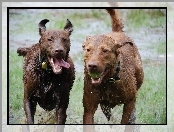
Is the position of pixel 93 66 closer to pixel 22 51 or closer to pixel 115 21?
pixel 115 21

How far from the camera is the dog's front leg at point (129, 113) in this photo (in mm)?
6383

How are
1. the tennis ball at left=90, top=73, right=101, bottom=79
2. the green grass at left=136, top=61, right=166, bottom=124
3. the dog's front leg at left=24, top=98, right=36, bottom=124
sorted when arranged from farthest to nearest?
1. the green grass at left=136, top=61, right=166, bottom=124
2. the dog's front leg at left=24, top=98, right=36, bottom=124
3. the tennis ball at left=90, top=73, right=101, bottom=79

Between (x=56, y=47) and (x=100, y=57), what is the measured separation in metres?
0.55

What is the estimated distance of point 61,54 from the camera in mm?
6094

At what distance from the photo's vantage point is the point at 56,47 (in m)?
6.08

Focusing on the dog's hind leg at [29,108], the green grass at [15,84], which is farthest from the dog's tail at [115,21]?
the dog's hind leg at [29,108]

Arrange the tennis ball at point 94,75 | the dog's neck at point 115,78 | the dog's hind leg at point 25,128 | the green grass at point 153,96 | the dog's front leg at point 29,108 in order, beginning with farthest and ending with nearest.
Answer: the green grass at point 153,96, the dog's hind leg at point 25,128, the dog's front leg at point 29,108, the dog's neck at point 115,78, the tennis ball at point 94,75

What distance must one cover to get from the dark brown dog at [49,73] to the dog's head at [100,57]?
362mm

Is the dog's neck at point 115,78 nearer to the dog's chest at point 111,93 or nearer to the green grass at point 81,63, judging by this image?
the dog's chest at point 111,93

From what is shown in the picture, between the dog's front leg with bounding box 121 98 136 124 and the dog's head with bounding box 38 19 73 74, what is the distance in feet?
2.77

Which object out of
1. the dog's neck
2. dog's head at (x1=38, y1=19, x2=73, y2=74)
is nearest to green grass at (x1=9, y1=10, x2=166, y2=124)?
dog's head at (x1=38, y1=19, x2=73, y2=74)

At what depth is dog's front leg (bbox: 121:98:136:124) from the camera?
638 cm

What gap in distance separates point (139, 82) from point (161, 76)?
1.11ft

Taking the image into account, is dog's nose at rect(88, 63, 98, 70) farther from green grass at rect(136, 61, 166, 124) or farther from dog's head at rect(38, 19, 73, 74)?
green grass at rect(136, 61, 166, 124)
